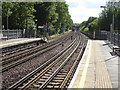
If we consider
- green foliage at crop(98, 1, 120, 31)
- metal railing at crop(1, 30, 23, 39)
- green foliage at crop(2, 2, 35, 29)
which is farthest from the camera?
green foliage at crop(98, 1, 120, 31)

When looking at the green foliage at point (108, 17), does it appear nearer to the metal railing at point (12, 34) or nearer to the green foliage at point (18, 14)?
the green foliage at point (18, 14)

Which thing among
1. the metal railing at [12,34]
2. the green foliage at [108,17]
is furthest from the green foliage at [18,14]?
the green foliage at [108,17]

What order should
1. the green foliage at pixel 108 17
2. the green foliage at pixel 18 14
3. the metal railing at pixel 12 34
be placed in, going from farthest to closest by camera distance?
1. the green foliage at pixel 108 17
2. the green foliage at pixel 18 14
3. the metal railing at pixel 12 34

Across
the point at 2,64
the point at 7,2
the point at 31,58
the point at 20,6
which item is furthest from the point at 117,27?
the point at 2,64

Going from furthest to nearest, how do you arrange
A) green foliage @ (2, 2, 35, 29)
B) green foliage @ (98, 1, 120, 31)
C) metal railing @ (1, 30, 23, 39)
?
green foliage @ (98, 1, 120, 31) < green foliage @ (2, 2, 35, 29) < metal railing @ (1, 30, 23, 39)

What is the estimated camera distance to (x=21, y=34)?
1668 inches

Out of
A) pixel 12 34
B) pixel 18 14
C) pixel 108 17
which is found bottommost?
pixel 12 34

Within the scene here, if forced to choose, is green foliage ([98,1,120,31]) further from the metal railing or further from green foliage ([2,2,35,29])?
the metal railing

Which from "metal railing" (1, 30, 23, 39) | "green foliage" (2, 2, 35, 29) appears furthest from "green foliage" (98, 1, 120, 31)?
"metal railing" (1, 30, 23, 39)

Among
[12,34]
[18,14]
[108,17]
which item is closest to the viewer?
[12,34]

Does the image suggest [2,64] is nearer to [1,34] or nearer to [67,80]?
[67,80]

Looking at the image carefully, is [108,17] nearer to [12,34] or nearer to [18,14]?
[18,14]

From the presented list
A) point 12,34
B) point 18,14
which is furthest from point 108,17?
point 12,34

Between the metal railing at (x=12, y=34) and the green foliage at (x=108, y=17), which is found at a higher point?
the green foliage at (x=108, y=17)
